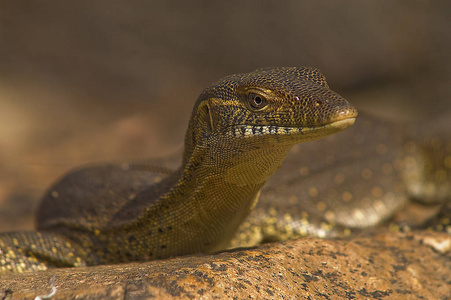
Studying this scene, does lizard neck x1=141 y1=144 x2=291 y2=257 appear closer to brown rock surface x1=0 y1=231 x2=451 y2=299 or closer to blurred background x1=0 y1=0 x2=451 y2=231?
brown rock surface x1=0 y1=231 x2=451 y2=299

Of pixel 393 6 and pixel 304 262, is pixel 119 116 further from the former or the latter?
pixel 304 262

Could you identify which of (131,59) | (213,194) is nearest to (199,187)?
(213,194)

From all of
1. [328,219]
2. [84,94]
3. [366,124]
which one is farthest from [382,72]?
[84,94]

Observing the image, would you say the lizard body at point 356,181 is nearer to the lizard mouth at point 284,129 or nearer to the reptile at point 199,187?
the reptile at point 199,187

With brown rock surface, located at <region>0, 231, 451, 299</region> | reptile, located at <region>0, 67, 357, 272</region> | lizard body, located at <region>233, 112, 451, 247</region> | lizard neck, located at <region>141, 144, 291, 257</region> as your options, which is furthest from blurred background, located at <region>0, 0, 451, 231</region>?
brown rock surface, located at <region>0, 231, 451, 299</region>

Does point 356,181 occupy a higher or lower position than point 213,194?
lower

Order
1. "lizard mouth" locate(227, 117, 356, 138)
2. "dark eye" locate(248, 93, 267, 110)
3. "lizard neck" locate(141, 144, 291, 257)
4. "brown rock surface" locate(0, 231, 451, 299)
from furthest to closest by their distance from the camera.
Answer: "lizard neck" locate(141, 144, 291, 257)
"dark eye" locate(248, 93, 267, 110)
"lizard mouth" locate(227, 117, 356, 138)
"brown rock surface" locate(0, 231, 451, 299)

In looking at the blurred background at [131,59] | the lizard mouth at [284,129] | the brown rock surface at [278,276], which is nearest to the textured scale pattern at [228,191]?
the lizard mouth at [284,129]

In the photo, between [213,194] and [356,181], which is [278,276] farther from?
[356,181]
